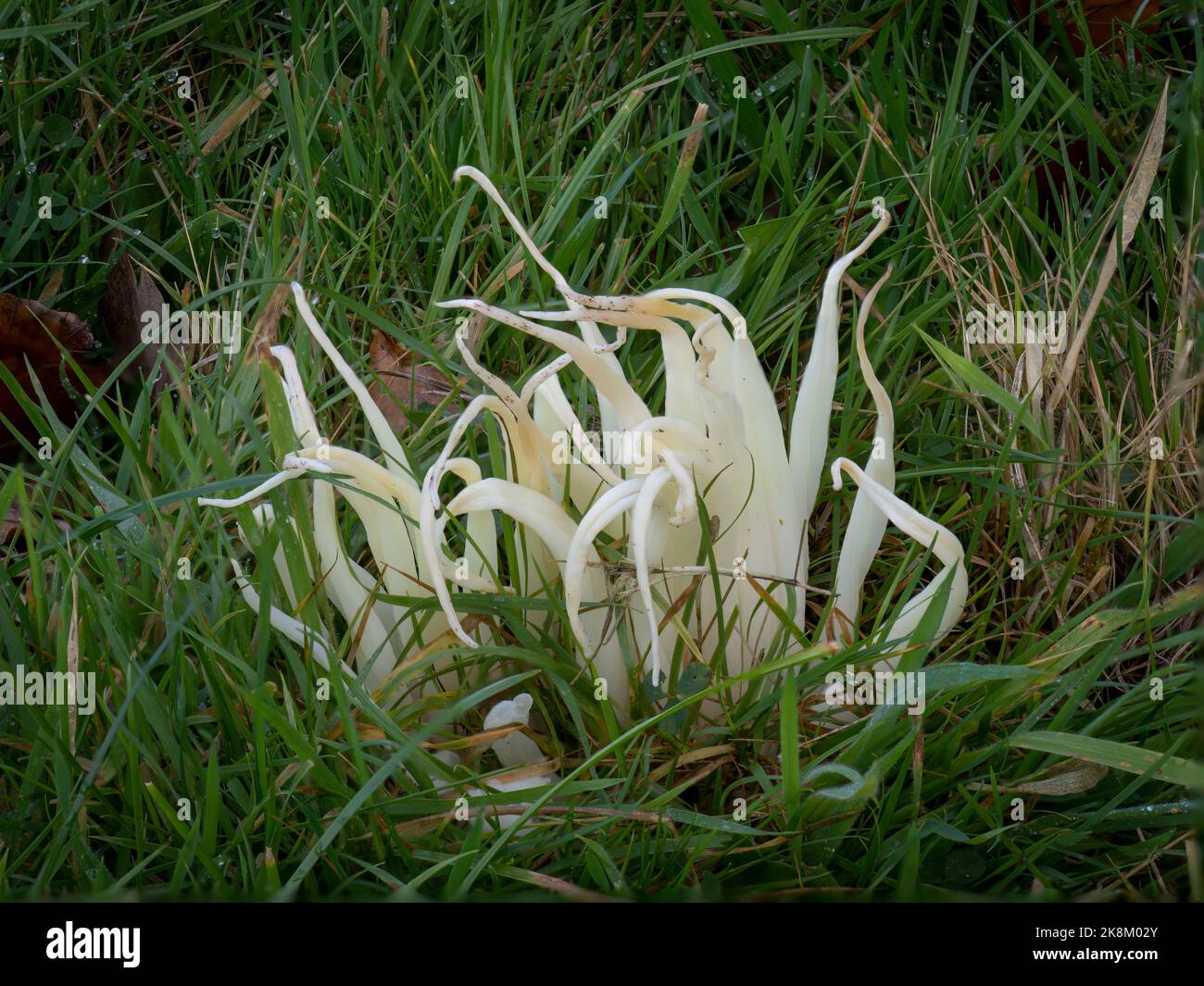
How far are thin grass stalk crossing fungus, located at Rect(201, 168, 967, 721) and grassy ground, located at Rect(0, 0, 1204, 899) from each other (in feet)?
0.17

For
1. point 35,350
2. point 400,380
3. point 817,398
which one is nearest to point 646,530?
point 817,398

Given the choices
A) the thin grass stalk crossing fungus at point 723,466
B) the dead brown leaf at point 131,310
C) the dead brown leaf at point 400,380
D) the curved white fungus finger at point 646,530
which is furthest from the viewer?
the dead brown leaf at point 131,310

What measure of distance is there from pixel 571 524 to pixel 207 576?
0.44 meters

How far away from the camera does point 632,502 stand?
1050 mm

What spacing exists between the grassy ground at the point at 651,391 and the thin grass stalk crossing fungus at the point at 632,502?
0.17ft

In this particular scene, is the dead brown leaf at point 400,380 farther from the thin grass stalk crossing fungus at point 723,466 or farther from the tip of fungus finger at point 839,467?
the tip of fungus finger at point 839,467

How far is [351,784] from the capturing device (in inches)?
A: 42.7

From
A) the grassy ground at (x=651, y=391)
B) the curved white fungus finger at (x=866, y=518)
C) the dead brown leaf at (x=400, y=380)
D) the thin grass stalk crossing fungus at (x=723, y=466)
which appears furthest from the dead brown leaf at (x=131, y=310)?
the curved white fungus finger at (x=866, y=518)

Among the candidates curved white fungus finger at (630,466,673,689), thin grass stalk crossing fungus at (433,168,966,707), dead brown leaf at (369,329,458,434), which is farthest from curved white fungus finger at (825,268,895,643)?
dead brown leaf at (369,329,458,434)

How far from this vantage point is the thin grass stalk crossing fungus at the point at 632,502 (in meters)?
1.09

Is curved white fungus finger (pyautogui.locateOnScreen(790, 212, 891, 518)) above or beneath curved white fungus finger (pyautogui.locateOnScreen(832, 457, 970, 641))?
above

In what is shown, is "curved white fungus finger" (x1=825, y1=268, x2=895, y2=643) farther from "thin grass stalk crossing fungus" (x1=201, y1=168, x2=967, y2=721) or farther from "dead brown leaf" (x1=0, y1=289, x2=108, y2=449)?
"dead brown leaf" (x1=0, y1=289, x2=108, y2=449)

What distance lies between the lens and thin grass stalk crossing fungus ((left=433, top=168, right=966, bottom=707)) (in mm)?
1083

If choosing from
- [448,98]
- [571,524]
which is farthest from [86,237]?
[571,524]
